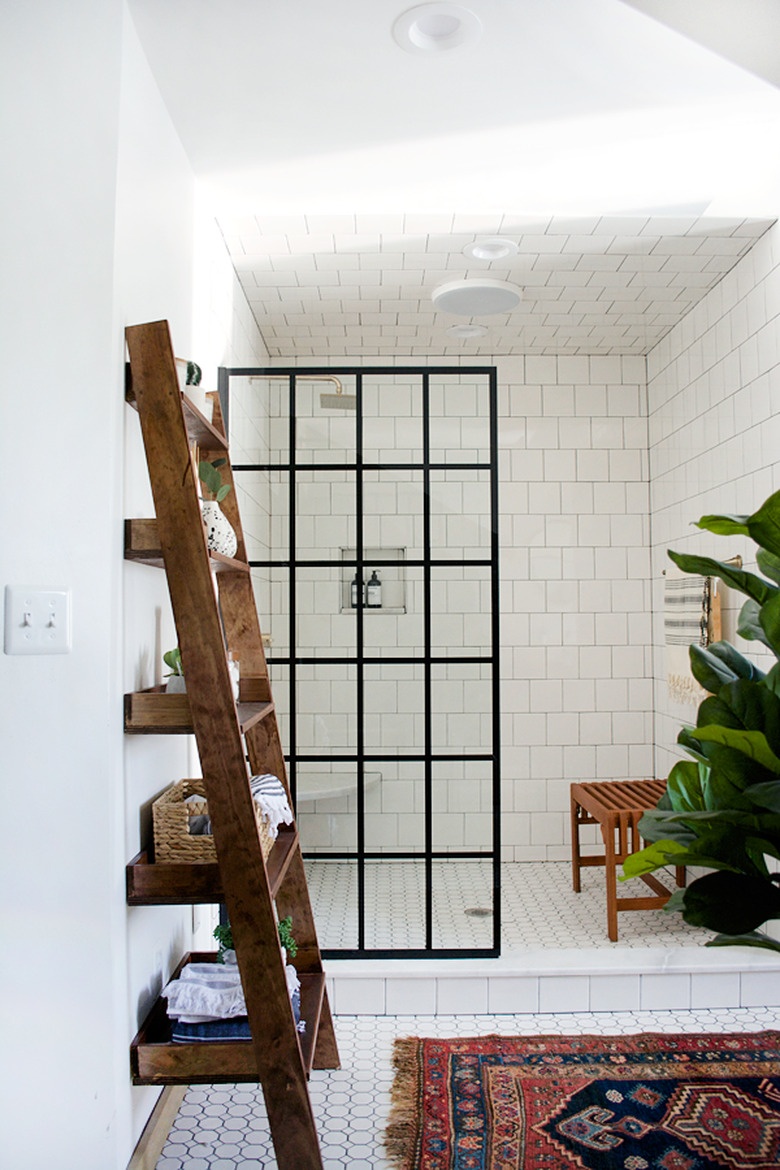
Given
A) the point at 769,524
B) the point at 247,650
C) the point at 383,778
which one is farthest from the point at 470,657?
the point at 769,524

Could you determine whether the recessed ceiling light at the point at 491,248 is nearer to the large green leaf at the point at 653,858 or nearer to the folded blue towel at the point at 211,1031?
the large green leaf at the point at 653,858

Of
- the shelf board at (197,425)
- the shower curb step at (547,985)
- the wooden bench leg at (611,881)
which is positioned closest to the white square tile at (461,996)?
the shower curb step at (547,985)

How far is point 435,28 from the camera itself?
1.99 m

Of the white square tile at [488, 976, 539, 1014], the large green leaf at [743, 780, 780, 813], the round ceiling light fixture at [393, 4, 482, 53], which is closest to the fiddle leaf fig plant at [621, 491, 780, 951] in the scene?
the large green leaf at [743, 780, 780, 813]

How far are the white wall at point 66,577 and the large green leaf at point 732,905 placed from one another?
1.08 m

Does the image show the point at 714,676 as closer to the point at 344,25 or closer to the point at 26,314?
the point at 26,314

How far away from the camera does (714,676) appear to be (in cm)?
146

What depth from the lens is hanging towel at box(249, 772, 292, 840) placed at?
1924 mm

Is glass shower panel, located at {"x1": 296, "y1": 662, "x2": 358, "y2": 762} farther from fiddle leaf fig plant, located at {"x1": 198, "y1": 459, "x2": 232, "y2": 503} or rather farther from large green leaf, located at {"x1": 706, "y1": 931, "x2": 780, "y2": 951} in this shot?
large green leaf, located at {"x1": 706, "y1": 931, "x2": 780, "y2": 951}

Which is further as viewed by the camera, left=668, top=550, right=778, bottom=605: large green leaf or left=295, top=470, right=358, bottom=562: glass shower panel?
left=295, top=470, right=358, bottom=562: glass shower panel

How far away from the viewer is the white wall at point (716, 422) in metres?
3.09

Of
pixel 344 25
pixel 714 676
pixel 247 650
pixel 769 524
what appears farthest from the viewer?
pixel 247 650

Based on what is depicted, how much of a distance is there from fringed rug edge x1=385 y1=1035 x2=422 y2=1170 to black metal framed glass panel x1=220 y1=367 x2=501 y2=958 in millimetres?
410

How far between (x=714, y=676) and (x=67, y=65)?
171cm
